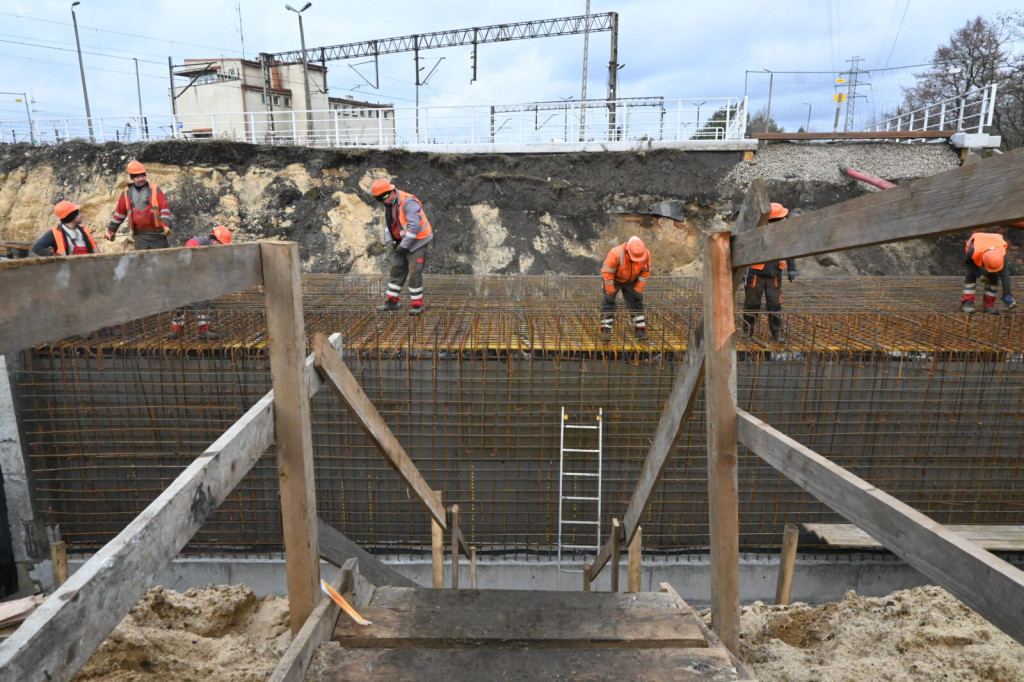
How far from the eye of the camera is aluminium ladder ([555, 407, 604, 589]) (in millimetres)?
5762

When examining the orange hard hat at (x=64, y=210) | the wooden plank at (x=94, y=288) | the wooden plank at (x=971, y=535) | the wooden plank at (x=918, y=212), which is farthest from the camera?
the orange hard hat at (x=64, y=210)

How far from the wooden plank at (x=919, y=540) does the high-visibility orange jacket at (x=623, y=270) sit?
194 inches

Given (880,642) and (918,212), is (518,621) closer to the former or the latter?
(918,212)

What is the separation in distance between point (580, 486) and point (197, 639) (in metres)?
3.49

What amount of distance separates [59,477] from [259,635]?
2708mm

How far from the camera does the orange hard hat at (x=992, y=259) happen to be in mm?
7129

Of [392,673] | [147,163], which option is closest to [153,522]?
[392,673]

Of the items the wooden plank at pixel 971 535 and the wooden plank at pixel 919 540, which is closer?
the wooden plank at pixel 919 540

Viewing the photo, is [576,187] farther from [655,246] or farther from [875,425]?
[875,425]

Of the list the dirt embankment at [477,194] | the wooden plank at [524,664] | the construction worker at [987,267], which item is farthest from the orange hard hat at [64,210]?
the construction worker at [987,267]

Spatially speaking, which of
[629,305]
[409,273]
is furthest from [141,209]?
[629,305]

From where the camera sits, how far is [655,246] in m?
15.4

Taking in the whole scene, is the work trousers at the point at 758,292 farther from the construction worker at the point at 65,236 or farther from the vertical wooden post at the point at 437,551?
the construction worker at the point at 65,236

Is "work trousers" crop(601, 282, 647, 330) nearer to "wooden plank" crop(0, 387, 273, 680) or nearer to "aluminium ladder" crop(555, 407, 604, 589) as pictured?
"aluminium ladder" crop(555, 407, 604, 589)
